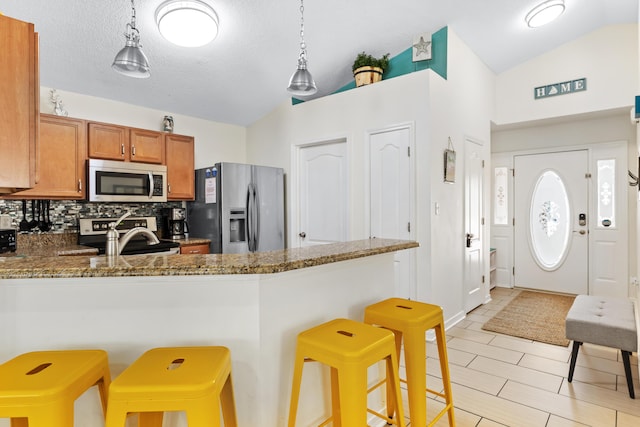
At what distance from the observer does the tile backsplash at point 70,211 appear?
10.5ft

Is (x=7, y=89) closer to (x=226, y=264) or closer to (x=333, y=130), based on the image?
(x=226, y=264)

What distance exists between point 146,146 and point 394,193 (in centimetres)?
264

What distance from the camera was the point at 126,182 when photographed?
353 centimetres

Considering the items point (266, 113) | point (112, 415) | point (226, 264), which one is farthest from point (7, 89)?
point (266, 113)

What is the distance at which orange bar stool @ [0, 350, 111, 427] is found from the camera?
97 cm

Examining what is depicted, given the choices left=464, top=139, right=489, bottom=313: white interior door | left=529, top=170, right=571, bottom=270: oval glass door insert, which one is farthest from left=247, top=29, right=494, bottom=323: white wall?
left=529, top=170, right=571, bottom=270: oval glass door insert

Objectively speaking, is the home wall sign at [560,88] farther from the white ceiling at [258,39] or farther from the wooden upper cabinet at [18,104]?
the wooden upper cabinet at [18,104]

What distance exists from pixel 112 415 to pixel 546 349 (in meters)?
3.30

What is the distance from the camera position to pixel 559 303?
4.34m

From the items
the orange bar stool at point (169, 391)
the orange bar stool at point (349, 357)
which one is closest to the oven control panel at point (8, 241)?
the orange bar stool at point (169, 391)

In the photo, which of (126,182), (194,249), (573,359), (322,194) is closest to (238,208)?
(194,249)

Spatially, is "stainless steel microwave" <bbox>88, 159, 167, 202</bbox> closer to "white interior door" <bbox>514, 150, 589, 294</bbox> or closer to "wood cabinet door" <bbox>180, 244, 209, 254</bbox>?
"wood cabinet door" <bbox>180, 244, 209, 254</bbox>

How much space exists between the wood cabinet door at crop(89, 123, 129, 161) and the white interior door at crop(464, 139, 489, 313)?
11.8 feet

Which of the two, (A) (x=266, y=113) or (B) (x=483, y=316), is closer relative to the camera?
(B) (x=483, y=316)
